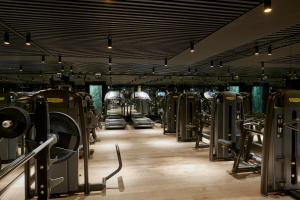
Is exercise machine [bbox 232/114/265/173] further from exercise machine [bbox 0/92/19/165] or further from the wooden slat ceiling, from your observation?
exercise machine [bbox 0/92/19/165]

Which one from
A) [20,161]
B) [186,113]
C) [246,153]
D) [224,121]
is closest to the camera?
[20,161]

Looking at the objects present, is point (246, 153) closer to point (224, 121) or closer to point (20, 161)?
point (224, 121)

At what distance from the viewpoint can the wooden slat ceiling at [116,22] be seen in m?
4.94

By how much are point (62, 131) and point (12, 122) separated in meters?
0.70

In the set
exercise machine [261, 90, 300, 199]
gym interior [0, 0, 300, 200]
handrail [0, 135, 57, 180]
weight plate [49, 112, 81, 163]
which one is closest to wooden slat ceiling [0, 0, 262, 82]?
gym interior [0, 0, 300, 200]

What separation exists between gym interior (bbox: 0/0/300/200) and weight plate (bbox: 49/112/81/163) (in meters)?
0.01

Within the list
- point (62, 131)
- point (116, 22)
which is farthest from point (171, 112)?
point (62, 131)

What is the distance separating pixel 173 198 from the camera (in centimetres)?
425

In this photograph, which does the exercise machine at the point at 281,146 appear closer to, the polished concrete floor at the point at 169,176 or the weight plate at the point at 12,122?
the polished concrete floor at the point at 169,176

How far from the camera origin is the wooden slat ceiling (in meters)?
4.94

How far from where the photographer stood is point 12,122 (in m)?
2.07

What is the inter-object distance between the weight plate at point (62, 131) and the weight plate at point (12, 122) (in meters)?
0.60

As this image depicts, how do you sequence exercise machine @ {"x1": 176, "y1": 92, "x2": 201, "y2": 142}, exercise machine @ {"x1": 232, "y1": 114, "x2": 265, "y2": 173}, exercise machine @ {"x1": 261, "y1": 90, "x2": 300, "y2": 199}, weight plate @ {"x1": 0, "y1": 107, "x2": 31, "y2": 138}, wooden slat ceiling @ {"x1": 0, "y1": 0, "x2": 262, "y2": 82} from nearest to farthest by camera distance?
weight plate @ {"x1": 0, "y1": 107, "x2": 31, "y2": 138} < exercise machine @ {"x1": 261, "y1": 90, "x2": 300, "y2": 199} < wooden slat ceiling @ {"x1": 0, "y1": 0, "x2": 262, "y2": 82} < exercise machine @ {"x1": 232, "y1": 114, "x2": 265, "y2": 173} < exercise machine @ {"x1": 176, "y1": 92, "x2": 201, "y2": 142}

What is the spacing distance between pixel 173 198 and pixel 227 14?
367 centimetres
